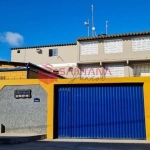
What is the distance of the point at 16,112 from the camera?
1327 centimetres

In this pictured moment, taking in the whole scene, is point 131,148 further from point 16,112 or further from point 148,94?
point 16,112

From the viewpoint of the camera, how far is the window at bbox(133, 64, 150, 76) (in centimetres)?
2804

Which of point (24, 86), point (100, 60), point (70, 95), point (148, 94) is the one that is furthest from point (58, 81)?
point (100, 60)

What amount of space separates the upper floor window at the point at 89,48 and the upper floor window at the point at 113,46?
113 cm

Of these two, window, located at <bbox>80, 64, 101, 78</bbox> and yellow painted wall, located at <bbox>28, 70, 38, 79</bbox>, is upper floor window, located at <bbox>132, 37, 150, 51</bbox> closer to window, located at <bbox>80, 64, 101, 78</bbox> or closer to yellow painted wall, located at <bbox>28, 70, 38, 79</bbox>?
window, located at <bbox>80, 64, 101, 78</bbox>

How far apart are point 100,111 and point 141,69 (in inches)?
673

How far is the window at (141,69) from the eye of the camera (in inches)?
1104

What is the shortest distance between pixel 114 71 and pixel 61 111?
17094 millimetres

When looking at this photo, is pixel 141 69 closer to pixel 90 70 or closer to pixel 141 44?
pixel 141 44

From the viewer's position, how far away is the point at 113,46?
A: 94.9ft

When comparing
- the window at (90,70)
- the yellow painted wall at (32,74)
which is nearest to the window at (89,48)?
the window at (90,70)

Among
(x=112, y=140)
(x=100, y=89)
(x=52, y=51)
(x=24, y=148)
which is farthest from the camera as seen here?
(x=52, y=51)

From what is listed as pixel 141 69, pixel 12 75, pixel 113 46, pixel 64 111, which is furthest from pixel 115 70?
pixel 64 111

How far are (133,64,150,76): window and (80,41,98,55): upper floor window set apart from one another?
4734 mm
